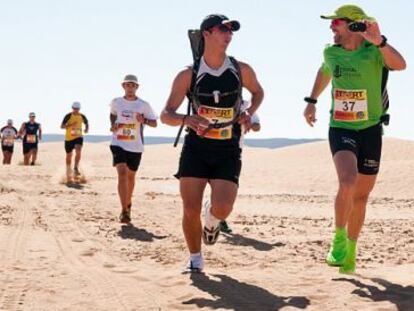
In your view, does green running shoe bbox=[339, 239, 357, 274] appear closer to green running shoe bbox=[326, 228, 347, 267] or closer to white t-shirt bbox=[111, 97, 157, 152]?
green running shoe bbox=[326, 228, 347, 267]

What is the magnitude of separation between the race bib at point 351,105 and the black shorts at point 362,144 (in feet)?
0.40

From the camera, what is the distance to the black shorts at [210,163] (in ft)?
21.4

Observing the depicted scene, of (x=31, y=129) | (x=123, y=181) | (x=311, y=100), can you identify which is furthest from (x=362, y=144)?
(x=31, y=129)

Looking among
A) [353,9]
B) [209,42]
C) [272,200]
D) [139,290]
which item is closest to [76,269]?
[139,290]

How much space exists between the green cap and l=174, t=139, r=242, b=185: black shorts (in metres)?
1.44

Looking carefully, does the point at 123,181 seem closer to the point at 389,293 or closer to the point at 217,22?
the point at 217,22

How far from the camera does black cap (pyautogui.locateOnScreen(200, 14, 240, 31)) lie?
6.40m

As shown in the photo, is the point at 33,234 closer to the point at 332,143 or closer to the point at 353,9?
the point at 332,143

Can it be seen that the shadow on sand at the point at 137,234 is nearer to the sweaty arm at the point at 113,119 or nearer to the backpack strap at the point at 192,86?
the sweaty arm at the point at 113,119

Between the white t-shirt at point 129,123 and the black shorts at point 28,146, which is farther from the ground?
the white t-shirt at point 129,123

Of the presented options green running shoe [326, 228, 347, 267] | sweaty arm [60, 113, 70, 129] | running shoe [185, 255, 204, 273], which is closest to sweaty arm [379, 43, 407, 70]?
green running shoe [326, 228, 347, 267]

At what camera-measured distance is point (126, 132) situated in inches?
439

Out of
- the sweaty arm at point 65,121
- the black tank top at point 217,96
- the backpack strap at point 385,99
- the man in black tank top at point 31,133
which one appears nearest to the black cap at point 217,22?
the black tank top at point 217,96

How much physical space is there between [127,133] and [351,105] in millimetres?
4940
